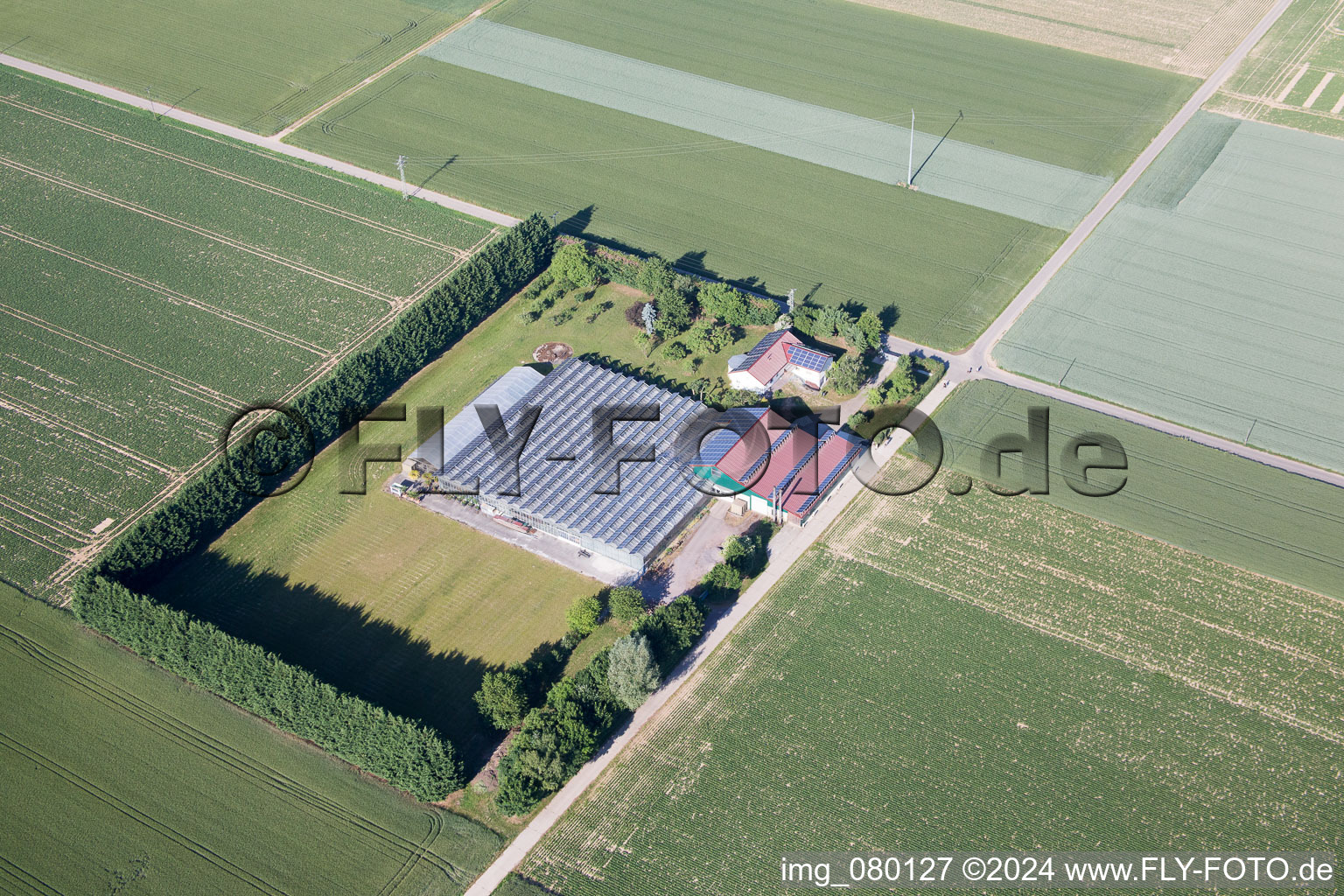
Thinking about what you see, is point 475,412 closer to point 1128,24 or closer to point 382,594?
point 382,594

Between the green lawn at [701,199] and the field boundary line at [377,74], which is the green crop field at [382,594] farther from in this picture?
the field boundary line at [377,74]

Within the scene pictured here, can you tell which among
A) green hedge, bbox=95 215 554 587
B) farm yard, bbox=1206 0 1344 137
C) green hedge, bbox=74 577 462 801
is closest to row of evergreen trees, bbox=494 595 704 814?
green hedge, bbox=74 577 462 801

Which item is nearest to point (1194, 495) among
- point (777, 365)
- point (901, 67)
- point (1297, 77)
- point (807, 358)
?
point (807, 358)

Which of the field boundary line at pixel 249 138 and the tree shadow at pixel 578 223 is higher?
the field boundary line at pixel 249 138

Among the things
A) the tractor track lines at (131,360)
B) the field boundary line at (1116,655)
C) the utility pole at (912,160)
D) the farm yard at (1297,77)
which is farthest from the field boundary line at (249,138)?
the farm yard at (1297,77)

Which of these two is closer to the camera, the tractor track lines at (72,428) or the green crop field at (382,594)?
the green crop field at (382,594)

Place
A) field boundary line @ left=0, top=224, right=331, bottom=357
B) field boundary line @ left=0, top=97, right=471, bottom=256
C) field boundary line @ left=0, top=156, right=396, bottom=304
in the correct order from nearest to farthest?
field boundary line @ left=0, top=224, right=331, bottom=357, field boundary line @ left=0, top=156, right=396, bottom=304, field boundary line @ left=0, top=97, right=471, bottom=256

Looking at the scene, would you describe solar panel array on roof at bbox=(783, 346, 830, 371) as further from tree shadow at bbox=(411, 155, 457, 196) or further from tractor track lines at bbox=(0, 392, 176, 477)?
tractor track lines at bbox=(0, 392, 176, 477)
